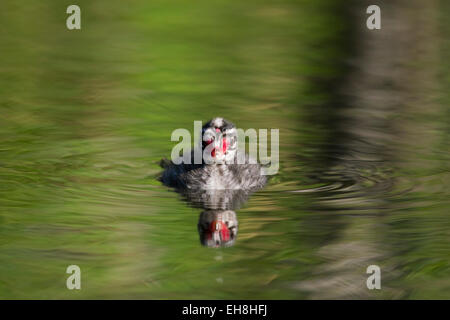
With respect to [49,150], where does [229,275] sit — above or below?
below

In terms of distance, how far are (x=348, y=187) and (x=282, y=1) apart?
12.4 meters

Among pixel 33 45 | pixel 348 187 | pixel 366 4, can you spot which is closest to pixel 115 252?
pixel 348 187

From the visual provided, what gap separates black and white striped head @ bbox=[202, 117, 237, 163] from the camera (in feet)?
36.7

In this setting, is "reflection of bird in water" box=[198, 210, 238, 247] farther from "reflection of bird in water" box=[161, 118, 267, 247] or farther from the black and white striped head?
the black and white striped head

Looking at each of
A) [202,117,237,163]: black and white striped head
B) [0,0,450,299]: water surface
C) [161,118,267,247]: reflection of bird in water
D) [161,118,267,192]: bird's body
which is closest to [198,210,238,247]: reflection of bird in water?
[0,0,450,299]: water surface

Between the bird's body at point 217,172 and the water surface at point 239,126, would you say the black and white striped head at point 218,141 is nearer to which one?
the bird's body at point 217,172

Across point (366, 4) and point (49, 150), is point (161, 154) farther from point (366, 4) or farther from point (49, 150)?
point (366, 4)

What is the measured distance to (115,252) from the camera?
28.7 ft

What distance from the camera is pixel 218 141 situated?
443 inches

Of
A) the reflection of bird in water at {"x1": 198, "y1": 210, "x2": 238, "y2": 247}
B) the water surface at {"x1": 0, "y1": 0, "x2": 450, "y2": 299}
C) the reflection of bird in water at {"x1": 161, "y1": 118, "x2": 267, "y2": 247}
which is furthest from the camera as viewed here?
the reflection of bird in water at {"x1": 161, "y1": 118, "x2": 267, "y2": 247}

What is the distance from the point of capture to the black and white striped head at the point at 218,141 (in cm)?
1119

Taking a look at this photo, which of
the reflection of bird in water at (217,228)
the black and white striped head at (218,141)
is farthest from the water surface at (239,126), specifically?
the black and white striped head at (218,141)

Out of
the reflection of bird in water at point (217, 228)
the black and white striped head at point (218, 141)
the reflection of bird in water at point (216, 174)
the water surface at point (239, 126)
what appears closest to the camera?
the water surface at point (239, 126)

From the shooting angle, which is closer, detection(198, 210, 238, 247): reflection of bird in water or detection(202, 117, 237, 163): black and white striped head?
detection(198, 210, 238, 247): reflection of bird in water
